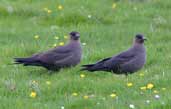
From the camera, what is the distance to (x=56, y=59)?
33.0 ft

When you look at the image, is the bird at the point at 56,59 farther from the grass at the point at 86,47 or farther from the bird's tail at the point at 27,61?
the grass at the point at 86,47

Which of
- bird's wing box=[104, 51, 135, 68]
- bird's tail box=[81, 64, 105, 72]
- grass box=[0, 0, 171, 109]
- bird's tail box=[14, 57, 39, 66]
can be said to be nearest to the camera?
grass box=[0, 0, 171, 109]

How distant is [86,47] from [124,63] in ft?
7.43

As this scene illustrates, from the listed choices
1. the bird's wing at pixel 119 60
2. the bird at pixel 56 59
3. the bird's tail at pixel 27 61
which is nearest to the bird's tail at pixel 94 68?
the bird's wing at pixel 119 60

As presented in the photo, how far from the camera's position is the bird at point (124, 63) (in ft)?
31.6

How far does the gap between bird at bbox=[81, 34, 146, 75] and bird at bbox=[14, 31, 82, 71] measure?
0.26m

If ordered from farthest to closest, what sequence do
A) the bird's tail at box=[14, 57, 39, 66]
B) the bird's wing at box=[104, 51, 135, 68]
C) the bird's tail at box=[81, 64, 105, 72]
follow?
1. the bird's tail at box=[14, 57, 39, 66]
2. the bird's wing at box=[104, 51, 135, 68]
3. the bird's tail at box=[81, 64, 105, 72]

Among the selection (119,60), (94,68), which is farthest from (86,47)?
(94,68)

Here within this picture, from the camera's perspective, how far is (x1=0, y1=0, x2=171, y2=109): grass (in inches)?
317

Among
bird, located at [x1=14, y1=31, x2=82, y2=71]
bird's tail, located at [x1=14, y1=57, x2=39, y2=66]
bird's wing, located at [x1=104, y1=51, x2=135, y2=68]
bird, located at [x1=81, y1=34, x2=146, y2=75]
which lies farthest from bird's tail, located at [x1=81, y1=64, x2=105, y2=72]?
bird's tail, located at [x1=14, y1=57, x2=39, y2=66]

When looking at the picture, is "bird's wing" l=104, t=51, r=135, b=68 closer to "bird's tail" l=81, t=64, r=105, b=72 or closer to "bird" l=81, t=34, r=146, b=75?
"bird" l=81, t=34, r=146, b=75

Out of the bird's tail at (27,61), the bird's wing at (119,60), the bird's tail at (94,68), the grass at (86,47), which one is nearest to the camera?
the grass at (86,47)

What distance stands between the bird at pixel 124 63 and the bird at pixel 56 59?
0.85 feet

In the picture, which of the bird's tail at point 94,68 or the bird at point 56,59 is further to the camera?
the bird at point 56,59
